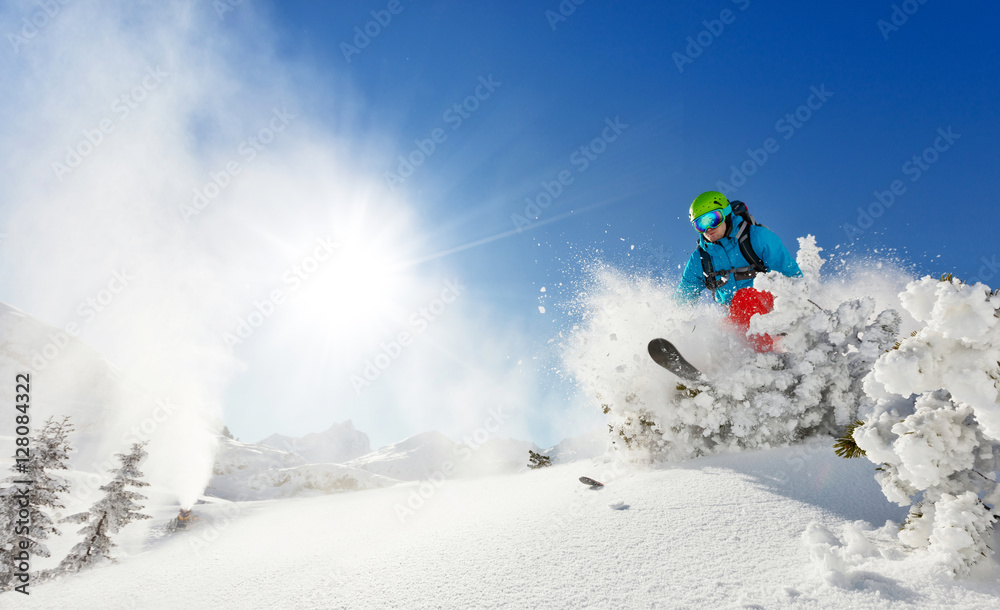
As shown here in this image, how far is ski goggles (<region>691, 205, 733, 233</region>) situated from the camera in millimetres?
5156

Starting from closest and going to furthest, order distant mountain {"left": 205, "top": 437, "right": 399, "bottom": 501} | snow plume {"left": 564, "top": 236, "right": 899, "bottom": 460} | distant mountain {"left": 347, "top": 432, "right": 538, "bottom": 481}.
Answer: snow plume {"left": 564, "top": 236, "right": 899, "bottom": 460} < distant mountain {"left": 205, "top": 437, "right": 399, "bottom": 501} < distant mountain {"left": 347, "top": 432, "right": 538, "bottom": 481}

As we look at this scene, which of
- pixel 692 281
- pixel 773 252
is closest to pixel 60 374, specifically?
pixel 692 281

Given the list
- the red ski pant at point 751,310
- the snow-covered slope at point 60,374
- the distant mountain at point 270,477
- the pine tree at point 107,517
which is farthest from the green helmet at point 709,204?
the snow-covered slope at point 60,374

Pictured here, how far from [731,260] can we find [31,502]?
1001cm

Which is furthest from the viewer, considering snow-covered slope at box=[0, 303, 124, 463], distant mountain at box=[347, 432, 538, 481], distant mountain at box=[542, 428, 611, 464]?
snow-covered slope at box=[0, 303, 124, 463]

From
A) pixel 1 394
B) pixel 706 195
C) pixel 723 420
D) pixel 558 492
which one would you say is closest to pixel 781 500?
pixel 723 420

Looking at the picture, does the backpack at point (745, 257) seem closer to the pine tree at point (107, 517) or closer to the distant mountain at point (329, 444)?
the pine tree at point (107, 517)

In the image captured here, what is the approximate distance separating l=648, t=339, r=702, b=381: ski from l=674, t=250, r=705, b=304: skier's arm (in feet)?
6.96

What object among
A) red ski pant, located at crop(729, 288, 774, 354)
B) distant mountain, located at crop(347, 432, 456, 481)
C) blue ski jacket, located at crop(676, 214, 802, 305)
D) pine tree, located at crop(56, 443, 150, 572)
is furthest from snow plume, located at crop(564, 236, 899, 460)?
distant mountain, located at crop(347, 432, 456, 481)

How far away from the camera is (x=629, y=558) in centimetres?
196

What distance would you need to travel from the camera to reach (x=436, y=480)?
6602 millimetres

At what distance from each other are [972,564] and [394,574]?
2.47 meters

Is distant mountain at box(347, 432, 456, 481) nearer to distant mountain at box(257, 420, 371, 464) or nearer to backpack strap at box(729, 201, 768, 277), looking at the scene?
distant mountain at box(257, 420, 371, 464)

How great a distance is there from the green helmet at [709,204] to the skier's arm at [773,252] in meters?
0.51
